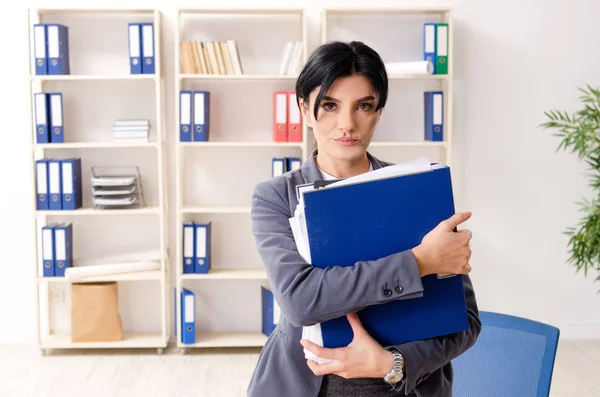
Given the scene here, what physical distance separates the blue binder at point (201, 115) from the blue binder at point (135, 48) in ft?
1.20

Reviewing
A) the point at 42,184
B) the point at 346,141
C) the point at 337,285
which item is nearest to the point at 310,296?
the point at 337,285

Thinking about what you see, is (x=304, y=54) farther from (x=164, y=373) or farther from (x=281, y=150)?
(x=164, y=373)

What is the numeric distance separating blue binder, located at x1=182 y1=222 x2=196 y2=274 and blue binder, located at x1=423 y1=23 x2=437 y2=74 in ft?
5.41

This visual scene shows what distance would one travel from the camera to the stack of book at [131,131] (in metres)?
4.35

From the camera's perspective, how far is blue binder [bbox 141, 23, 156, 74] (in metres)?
4.22

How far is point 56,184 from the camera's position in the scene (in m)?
4.28

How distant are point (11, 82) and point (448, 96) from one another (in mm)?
2570

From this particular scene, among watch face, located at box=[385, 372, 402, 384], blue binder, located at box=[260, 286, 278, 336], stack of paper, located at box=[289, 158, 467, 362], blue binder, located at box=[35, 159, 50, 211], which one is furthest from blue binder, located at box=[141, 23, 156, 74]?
watch face, located at box=[385, 372, 402, 384]

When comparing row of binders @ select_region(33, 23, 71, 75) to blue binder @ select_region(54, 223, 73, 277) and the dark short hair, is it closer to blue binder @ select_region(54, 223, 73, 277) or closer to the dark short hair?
blue binder @ select_region(54, 223, 73, 277)

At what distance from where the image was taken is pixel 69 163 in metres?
4.27

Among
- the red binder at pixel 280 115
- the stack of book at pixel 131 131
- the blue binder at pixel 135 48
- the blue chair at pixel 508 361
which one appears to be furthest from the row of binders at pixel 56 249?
the blue chair at pixel 508 361

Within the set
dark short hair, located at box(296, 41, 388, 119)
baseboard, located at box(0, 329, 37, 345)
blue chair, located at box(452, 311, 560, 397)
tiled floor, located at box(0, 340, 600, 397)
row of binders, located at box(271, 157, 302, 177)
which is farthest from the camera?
baseboard, located at box(0, 329, 37, 345)

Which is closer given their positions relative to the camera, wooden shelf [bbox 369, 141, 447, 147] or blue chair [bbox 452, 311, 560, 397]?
blue chair [bbox 452, 311, 560, 397]

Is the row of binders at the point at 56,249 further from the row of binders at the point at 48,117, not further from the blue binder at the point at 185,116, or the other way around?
the blue binder at the point at 185,116
